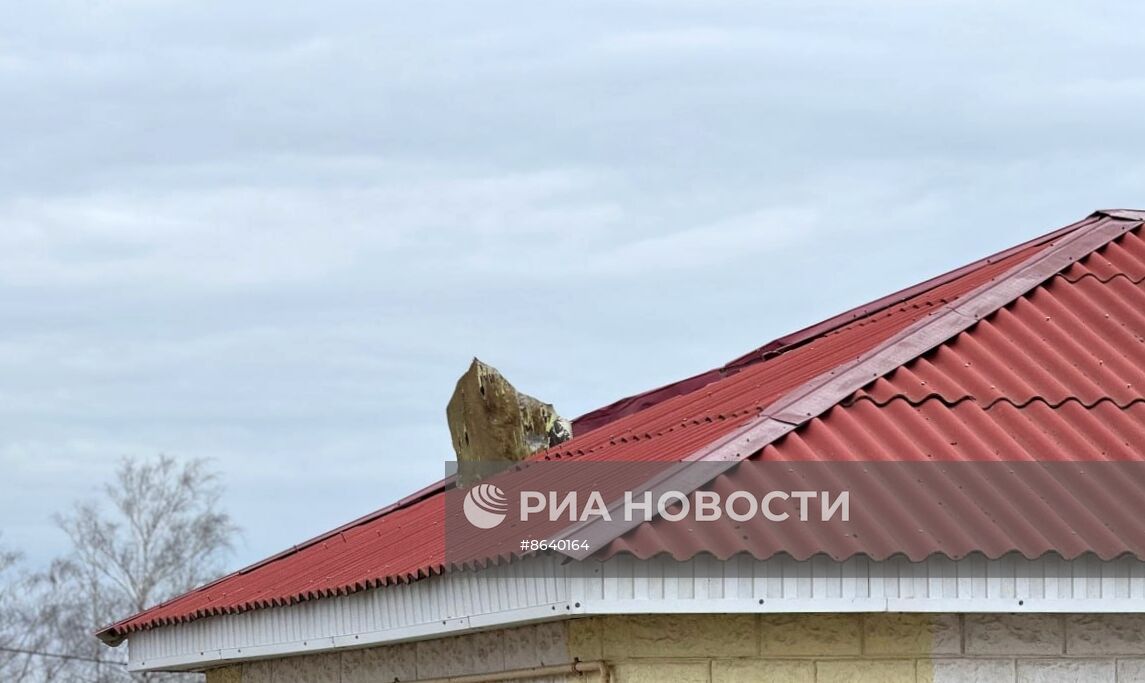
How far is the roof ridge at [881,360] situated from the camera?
22.5ft

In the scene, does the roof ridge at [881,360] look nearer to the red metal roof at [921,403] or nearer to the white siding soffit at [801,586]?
the red metal roof at [921,403]

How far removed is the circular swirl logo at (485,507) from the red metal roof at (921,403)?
226 mm

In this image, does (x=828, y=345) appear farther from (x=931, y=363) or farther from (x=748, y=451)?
(x=748, y=451)

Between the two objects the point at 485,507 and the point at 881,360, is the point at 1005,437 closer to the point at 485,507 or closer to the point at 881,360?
the point at 881,360

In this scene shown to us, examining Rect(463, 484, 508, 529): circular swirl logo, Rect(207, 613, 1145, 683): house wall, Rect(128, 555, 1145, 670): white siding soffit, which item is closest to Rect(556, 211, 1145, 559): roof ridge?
Rect(128, 555, 1145, 670): white siding soffit

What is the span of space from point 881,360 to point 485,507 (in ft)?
6.22

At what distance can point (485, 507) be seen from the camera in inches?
328

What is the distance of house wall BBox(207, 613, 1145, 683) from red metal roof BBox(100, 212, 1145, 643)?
503 millimetres

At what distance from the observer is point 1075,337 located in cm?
865

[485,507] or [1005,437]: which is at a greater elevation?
[1005,437]

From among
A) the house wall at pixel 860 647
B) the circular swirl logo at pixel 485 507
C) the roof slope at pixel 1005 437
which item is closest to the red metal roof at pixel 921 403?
the roof slope at pixel 1005 437

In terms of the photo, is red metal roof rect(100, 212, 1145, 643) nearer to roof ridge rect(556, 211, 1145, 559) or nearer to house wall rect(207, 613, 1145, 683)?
roof ridge rect(556, 211, 1145, 559)

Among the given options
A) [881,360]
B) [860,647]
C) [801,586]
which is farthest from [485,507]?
[801,586]

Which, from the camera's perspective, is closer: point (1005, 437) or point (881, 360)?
point (1005, 437)
